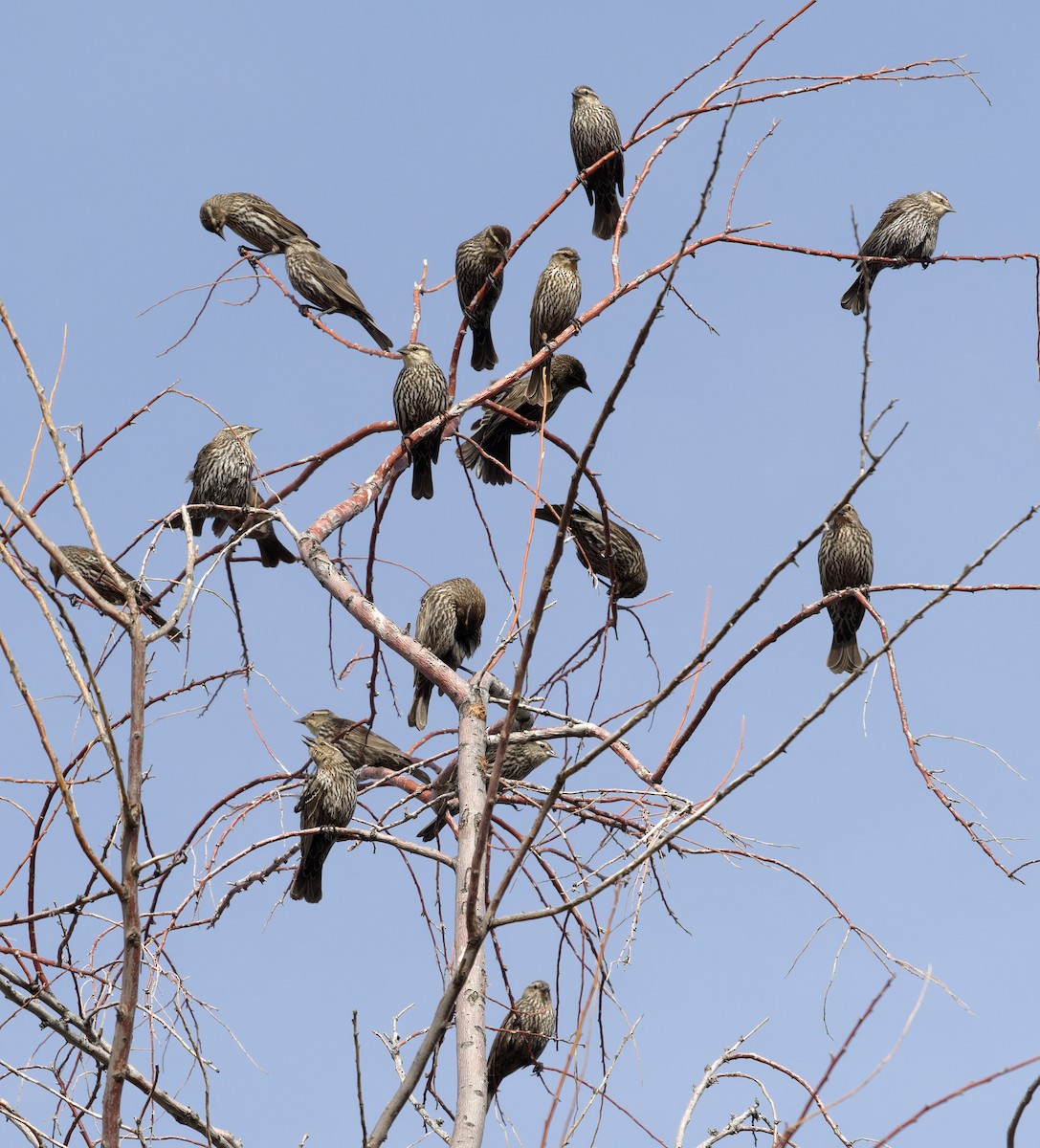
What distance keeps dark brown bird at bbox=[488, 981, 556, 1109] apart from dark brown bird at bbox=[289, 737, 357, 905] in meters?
0.92

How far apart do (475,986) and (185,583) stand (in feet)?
5.41

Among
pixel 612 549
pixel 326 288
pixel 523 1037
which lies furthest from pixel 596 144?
pixel 523 1037

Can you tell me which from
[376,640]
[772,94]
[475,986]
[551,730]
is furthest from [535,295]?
[475,986]

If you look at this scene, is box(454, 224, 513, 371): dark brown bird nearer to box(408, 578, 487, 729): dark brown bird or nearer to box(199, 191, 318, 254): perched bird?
box(199, 191, 318, 254): perched bird

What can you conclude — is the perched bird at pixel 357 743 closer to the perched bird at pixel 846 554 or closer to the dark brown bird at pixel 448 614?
the dark brown bird at pixel 448 614

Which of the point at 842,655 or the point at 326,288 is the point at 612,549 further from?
the point at 326,288

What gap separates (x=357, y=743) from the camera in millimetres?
6590

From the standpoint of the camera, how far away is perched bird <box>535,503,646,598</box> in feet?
22.1

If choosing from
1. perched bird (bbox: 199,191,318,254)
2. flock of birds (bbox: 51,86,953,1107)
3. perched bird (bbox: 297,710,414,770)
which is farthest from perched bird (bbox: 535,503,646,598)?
perched bird (bbox: 199,191,318,254)

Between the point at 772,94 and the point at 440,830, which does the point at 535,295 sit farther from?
the point at 440,830

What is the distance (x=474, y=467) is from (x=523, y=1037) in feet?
8.78

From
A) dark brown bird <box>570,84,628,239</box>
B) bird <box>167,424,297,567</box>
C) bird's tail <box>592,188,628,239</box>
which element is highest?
dark brown bird <box>570,84,628,239</box>

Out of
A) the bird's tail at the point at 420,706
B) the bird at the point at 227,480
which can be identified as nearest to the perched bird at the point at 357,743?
the bird's tail at the point at 420,706

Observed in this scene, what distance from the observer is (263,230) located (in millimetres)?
8453
